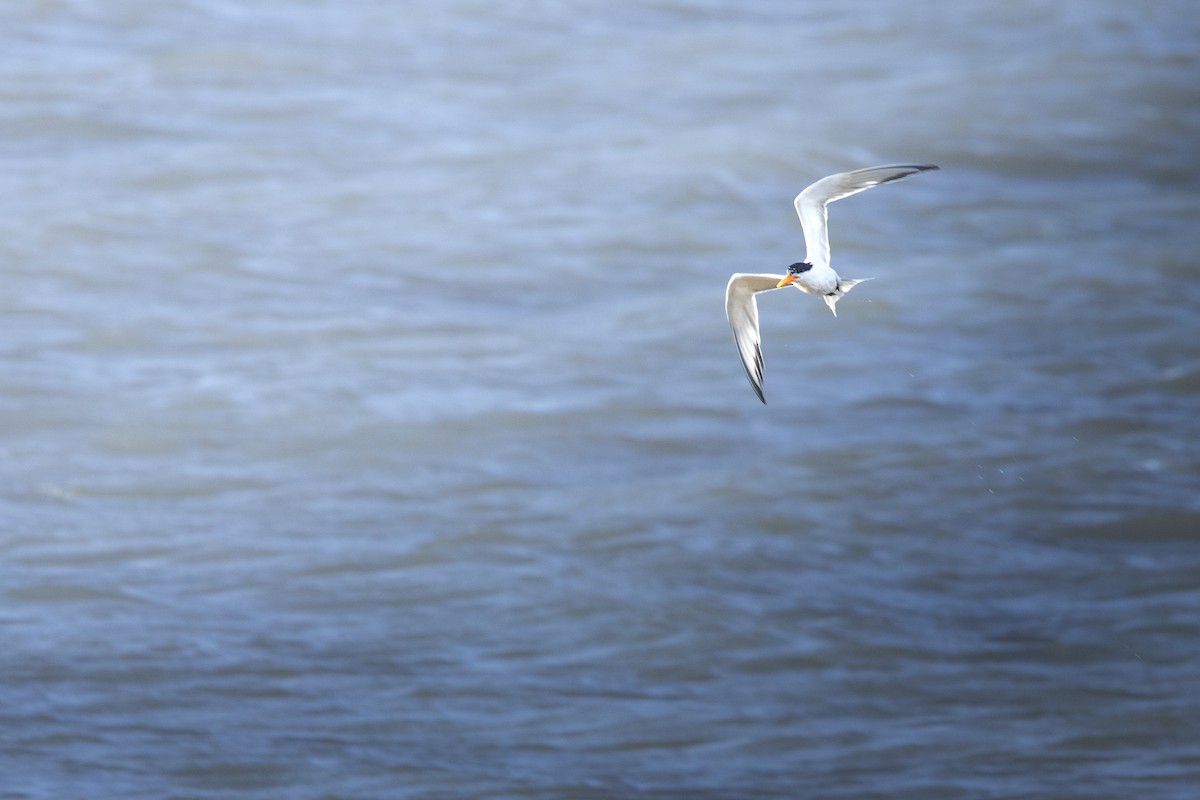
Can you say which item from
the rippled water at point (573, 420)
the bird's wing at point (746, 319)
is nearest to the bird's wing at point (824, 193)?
the bird's wing at point (746, 319)

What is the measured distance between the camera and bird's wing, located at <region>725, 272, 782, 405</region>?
4754mm

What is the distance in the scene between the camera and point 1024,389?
403 inches

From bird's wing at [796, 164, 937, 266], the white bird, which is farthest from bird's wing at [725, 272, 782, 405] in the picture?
bird's wing at [796, 164, 937, 266]

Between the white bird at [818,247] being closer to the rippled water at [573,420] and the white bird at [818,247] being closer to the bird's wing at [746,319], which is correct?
the bird's wing at [746,319]

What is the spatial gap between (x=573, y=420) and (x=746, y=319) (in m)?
4.75

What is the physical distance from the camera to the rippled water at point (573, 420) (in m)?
6.75

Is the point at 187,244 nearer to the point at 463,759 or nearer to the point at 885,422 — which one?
the point at 885,422

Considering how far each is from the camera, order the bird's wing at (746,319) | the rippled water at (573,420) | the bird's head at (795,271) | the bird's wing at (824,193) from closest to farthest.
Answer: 1. the bird's head at (795,271)
2. the bird's wing at (824,193)
3. the bird's wing at (746,319)
4. the rippled water at (573,420)

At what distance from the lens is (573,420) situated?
9.59m

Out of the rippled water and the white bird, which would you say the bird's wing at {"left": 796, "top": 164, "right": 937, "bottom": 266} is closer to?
the white bird

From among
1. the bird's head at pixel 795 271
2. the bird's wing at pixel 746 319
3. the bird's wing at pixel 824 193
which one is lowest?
the bird's wing at pixel 746 319

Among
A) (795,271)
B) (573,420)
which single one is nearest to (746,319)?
(795,271)

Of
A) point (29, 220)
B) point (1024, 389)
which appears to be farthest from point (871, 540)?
point (29, 220)

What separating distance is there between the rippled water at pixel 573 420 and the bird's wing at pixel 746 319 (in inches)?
81.4
